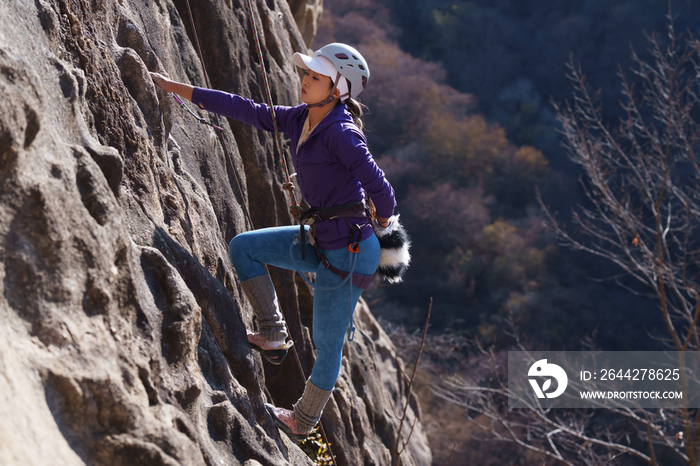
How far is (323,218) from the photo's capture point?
3045 millimetres

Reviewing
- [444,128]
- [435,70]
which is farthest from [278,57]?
[435,70]

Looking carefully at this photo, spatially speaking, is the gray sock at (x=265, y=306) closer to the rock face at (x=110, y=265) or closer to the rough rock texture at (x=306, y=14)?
the rock face at (x=110, y=265)

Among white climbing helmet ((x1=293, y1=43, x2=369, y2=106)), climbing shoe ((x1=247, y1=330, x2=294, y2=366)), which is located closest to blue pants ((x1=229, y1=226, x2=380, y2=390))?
climbing shoe ((x1=247, y1=330, x2=294, y2=366))

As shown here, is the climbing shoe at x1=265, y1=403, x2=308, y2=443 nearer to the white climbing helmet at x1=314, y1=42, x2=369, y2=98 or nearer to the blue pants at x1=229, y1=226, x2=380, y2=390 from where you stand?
the blue pants at x1=229, y1=226, x2=380, y2=390

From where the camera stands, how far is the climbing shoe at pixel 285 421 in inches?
131

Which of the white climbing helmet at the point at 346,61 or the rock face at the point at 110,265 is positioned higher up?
the white climbing helmet at the point at 346,61

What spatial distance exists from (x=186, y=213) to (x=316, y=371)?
1113mm

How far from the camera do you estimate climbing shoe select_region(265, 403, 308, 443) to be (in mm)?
3326

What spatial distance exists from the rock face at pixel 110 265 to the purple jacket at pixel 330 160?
472 mm

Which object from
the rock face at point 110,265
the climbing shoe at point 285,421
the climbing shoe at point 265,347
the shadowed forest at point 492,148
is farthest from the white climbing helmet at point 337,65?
the shadowed forest at point 492,148

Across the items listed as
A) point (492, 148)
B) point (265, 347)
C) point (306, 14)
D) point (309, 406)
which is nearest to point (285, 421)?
point (309, 406)

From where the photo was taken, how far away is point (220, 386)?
2727 millimetres

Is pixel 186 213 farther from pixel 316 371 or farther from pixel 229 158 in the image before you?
pixel 229 158

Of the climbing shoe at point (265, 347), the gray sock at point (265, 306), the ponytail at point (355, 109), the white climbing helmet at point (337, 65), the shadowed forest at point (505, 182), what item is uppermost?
the shadowed forest at point (505, 182)
